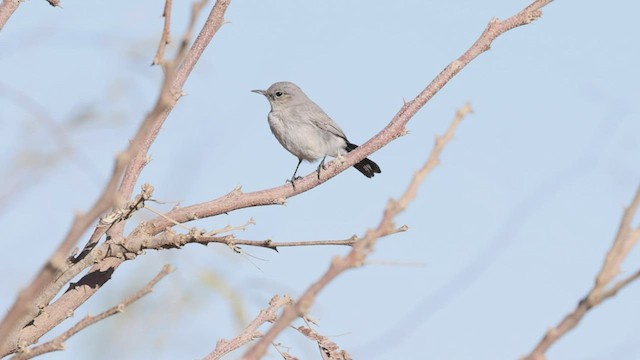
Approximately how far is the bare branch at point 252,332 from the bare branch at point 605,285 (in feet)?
3.58

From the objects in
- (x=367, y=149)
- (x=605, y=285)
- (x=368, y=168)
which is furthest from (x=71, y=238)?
(x=368, y=168)

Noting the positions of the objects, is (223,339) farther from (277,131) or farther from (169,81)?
(277,131)

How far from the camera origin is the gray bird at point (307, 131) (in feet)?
25.1

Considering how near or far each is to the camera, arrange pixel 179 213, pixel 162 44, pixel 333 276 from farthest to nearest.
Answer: pixel 179 213 → pixel 162 44 → pixel 333 276

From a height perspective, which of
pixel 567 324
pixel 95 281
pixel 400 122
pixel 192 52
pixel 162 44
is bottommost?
pixel 567 324

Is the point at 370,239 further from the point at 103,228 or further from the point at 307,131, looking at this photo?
the point at 307,131

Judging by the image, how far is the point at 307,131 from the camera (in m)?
7.78

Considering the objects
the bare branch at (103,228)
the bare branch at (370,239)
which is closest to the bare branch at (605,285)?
the bare branch at (370,239)

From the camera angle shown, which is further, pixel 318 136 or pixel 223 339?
pixel 318 136

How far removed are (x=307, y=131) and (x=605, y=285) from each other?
269 inches

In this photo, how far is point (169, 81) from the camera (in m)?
0.88

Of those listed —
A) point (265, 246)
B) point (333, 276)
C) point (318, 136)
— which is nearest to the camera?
point (333, 276)

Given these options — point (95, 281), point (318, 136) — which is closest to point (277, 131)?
point (318, 136)

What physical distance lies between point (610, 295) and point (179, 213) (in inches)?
61.4
